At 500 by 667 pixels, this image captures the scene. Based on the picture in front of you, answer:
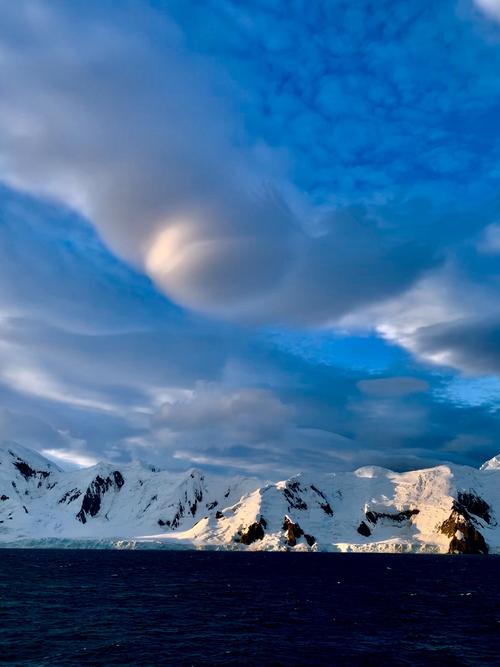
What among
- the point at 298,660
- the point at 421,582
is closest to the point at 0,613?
the point at 298,660

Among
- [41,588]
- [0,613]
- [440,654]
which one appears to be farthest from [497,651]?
[41,588]

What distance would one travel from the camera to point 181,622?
93.7m

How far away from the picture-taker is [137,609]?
106 metres

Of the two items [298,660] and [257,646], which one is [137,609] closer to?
[257,646]

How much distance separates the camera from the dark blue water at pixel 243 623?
71.8m

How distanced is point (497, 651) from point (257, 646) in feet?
107

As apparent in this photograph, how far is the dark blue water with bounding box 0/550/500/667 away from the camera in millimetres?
71812

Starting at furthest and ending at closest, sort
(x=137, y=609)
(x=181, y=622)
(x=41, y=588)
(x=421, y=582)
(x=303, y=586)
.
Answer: (x=421, y=582) < (x=303, y=586) < (x=41, y=588) < (x=137, y=609) < (x=181, y=622)

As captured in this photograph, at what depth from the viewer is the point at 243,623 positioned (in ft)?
308

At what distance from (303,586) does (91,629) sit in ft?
275

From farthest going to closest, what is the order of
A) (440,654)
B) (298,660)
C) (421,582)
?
(421,582), (440,654), (298,660)

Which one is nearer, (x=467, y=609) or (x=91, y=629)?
(x=91, y=629)

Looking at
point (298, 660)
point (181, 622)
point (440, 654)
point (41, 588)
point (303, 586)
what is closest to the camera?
point (298, 660)

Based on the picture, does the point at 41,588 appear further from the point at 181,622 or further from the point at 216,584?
the point at 181,622
